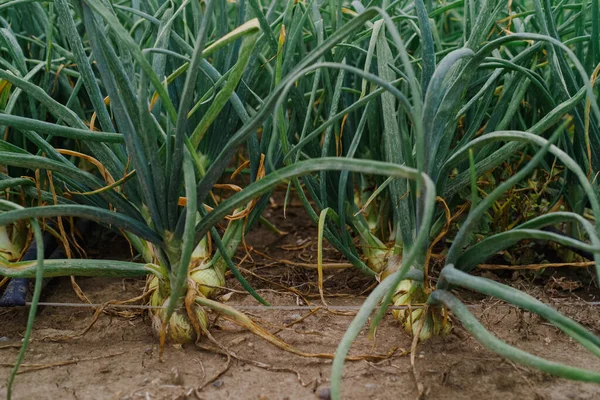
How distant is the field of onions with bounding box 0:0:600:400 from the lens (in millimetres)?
744

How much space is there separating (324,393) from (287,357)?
0.11 meters

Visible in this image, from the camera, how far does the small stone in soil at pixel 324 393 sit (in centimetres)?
80

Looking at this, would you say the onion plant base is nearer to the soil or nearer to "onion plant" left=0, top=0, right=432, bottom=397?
the soil

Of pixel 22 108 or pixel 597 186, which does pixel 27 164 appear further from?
pixel 597 186

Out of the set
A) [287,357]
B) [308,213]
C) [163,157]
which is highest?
[163,157]

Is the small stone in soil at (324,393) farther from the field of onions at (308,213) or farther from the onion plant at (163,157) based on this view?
the onion plant at (163,157)

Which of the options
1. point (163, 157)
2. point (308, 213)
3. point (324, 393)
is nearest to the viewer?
point (324, 393)

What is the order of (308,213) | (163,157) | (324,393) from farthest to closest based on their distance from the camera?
(308,213) → (163,157) → (324,393)

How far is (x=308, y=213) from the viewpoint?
1045 mm

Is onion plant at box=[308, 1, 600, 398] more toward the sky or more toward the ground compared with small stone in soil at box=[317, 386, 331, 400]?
more toward the sky

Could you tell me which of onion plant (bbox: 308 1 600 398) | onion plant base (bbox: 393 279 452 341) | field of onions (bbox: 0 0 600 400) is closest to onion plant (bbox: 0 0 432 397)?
field of onions (bbox: 0 0 600 400)

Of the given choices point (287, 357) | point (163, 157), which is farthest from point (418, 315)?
point (163, 157)

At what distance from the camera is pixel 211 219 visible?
81 cm

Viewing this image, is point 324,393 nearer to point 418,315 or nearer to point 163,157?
point 418,315
